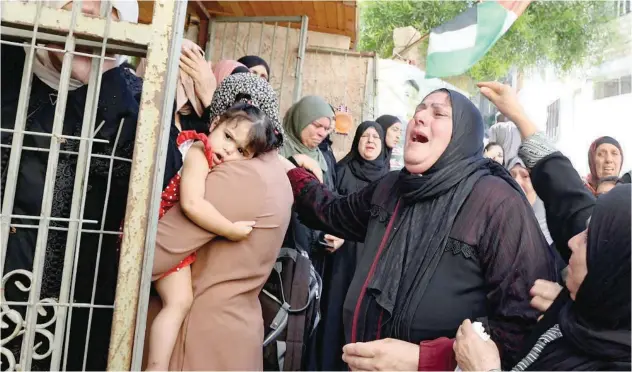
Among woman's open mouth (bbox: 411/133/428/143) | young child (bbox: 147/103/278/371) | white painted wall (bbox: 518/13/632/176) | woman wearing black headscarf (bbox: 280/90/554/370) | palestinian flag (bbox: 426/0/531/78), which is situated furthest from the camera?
white painted wall (bbox: 518/13/632/176)

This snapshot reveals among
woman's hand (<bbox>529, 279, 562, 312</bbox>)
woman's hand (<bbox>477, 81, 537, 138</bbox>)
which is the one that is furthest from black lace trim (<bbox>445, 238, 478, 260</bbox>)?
woman's hand (<bbox>477, 81, 537, 138</bbox>)

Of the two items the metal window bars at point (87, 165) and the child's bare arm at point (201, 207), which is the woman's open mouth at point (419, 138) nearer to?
the child's bare arm at point (201, 207)

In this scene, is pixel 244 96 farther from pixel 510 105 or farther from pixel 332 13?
pixel 332 13

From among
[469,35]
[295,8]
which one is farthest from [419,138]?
[469,35]

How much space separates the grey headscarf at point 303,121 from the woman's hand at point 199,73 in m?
0.94

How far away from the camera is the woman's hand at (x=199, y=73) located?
2164 mm

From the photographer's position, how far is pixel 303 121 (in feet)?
10.4

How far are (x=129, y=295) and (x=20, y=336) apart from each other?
387 mm

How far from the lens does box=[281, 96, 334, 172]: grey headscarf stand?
315cm

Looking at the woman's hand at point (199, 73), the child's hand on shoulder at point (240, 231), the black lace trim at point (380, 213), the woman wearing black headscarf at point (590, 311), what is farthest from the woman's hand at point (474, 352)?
the woman's hand at point (199, 73)

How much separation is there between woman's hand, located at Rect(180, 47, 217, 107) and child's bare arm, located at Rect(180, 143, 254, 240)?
1.95 feet

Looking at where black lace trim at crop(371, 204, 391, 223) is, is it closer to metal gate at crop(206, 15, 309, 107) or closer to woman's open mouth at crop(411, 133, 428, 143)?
woman's open mouth at crop(411, 133, 428, 143)

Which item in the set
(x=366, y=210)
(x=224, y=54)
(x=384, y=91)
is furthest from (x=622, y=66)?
(x=366, y=210)

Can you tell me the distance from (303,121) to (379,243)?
1.66 metres
